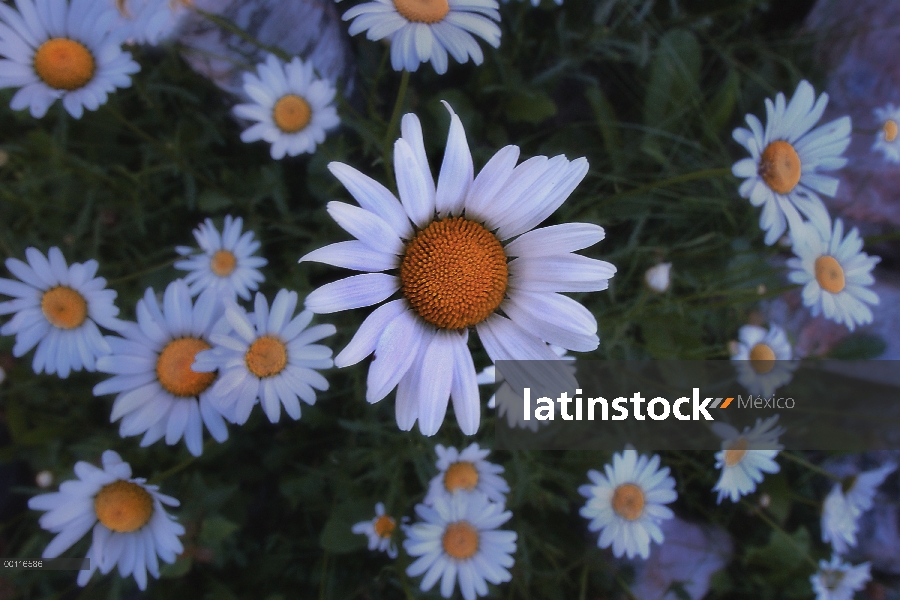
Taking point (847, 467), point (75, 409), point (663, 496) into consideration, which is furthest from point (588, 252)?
point (75, 409)

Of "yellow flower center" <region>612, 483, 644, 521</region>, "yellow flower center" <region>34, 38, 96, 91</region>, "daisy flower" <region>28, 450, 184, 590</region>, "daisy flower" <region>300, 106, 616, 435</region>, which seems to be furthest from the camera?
"yellow flower center" <region>612, 483, 644, 521</region>

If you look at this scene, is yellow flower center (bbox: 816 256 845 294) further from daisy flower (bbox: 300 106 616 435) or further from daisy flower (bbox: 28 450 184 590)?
daisy flower (bbox: 28 450 184 590)

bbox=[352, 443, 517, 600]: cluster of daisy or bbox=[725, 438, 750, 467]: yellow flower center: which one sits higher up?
bbox=[725, 438, 750, 467]: yellow flower center

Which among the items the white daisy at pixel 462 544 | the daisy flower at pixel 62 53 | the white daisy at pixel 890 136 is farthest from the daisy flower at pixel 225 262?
the white daisy at pixel 890 136

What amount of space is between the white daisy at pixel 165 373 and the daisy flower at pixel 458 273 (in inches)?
26.9

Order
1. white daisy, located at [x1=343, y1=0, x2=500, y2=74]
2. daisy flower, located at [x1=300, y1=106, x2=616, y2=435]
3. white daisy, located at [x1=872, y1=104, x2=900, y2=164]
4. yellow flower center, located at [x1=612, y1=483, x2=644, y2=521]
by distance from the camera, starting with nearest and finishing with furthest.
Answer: daisy flower, located at [x1=300, y1=106, x2=616, y2=435] < white daisy, located at [x1=343, y1=0, x2=500, y2=74] < yellow flower center, located at [x1=612, y1=483, x2=644, y2=521] < white daisy, located at [x1=872, y1=104, x2=900, y2=164]

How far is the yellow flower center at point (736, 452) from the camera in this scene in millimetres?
2031

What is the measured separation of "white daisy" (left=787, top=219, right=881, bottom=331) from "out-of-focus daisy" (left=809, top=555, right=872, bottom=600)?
0.98 metres

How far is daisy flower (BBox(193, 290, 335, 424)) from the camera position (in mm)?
1537

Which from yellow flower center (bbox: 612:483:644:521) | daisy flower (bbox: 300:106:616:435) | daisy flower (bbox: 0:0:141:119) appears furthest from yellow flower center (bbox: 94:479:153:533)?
yellow flower center (bbox: 612:483:644:521)

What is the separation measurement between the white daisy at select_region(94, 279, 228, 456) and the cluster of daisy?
2.38 ft

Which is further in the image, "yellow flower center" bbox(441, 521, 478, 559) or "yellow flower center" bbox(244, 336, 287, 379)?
"yellow flower center" bbox(441, 521, 478, 559)

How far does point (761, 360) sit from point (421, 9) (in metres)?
1.75

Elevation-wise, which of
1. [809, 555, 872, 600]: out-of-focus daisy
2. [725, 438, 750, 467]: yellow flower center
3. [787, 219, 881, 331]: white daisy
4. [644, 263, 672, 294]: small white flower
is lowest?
[809, 555, 872, 600]: out-of-focus daisy
